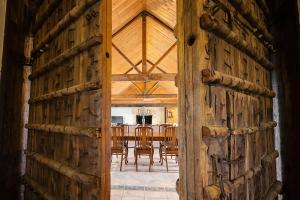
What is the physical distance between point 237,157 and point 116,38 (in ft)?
22.7

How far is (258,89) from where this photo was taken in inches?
59.4

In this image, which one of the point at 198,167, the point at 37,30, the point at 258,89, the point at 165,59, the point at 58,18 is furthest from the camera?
the point at 165,59

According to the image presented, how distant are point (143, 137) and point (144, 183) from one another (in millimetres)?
1385

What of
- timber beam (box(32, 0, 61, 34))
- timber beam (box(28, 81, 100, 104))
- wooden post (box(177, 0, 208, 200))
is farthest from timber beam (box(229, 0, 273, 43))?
timber beam (box(32, 0, 61, 34))

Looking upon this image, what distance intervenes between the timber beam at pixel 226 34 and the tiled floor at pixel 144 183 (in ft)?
8.96

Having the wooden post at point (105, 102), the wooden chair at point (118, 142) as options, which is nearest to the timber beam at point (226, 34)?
the wooden post at point (105, 102)

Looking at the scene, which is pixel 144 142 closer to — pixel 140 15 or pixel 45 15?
pixel 45 15

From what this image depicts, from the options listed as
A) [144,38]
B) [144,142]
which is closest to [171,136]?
[144,142]

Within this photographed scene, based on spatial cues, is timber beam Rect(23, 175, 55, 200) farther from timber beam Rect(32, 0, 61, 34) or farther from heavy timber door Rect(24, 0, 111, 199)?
timber beam Rect(32, 0, 61, 34)

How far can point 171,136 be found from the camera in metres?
5.87

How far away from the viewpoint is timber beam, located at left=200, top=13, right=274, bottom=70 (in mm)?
1023

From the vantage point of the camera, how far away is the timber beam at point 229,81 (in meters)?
1.00

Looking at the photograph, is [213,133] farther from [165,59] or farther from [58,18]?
[165,59]

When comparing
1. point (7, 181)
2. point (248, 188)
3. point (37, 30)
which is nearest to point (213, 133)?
point (248, 188)
